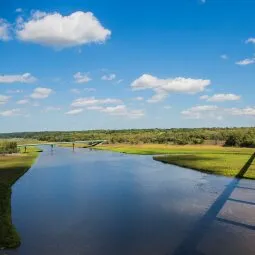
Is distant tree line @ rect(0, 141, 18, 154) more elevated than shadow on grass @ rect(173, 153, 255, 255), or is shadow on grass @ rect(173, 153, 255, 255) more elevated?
distant tree line @ rect(0, 141, 18, 154)

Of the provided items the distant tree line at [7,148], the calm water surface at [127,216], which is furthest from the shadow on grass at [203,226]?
the distant tree line at [7,148]

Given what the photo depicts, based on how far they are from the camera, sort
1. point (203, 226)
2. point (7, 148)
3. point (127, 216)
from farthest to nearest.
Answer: point (7, 148) → point (127, 216) → point (203, 226)

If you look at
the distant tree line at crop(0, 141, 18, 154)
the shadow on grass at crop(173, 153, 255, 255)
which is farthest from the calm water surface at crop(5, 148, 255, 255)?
the distant tree line at crop(0, 141, 18, 154)

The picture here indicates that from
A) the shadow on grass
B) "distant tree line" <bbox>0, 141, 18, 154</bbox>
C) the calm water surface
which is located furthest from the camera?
"distant tree line" <bbox>0, 141, 18, 154</bbox>


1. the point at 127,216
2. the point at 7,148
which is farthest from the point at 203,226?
the point at 7,148

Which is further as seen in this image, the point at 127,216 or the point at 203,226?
the point at 127,216

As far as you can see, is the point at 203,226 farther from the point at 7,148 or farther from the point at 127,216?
the point at 7,148

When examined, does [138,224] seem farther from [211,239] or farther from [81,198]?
[81,198]

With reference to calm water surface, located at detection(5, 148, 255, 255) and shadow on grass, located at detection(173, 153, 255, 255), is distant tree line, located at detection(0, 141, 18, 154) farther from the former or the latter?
shadow on grass, located at detection(173, 153, 255, 255)

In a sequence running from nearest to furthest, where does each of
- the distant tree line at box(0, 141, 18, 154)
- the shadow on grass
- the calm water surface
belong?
the shadow on grass
the calm water surface
the distant tree line at box(0, 141, 18, 154)
